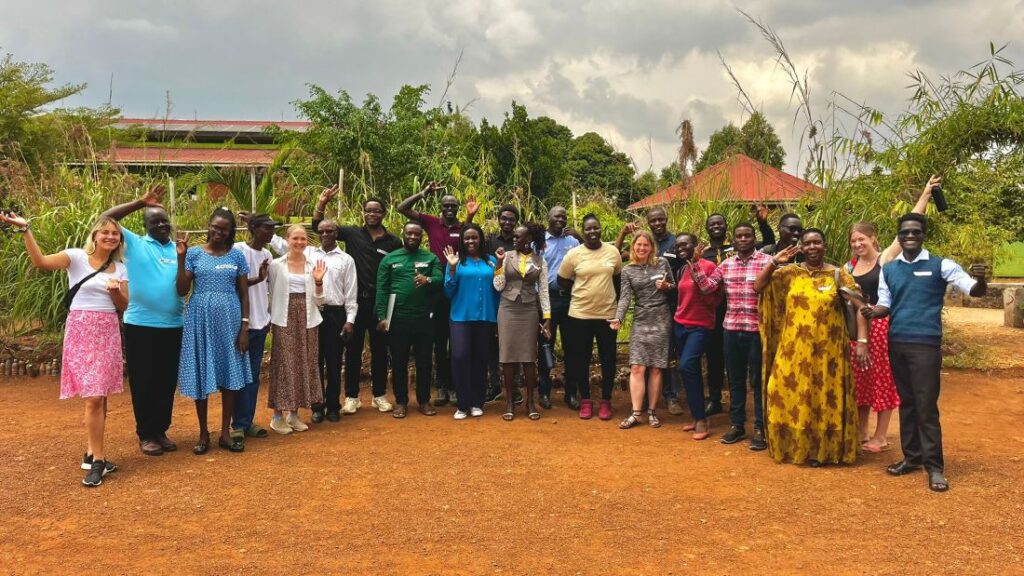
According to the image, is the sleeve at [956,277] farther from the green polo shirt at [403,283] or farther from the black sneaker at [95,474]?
the black sneaker at [95,474]

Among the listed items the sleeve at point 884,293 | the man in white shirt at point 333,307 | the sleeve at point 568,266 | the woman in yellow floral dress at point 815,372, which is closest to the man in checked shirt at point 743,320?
the woman in yellow floral dress at point 815,372

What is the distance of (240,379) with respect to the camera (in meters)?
4.96

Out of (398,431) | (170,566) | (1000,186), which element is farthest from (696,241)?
(1000,186)

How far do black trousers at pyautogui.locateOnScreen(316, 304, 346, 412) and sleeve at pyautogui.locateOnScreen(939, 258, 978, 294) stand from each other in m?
4.23

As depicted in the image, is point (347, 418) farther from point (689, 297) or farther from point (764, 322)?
point (764, 322)

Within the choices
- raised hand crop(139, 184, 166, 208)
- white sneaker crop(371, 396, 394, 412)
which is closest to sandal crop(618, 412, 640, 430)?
white sneaker crop(371, 396, 394, 412)

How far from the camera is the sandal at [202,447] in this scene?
16.1 feet

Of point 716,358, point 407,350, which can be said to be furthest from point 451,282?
point 716,358

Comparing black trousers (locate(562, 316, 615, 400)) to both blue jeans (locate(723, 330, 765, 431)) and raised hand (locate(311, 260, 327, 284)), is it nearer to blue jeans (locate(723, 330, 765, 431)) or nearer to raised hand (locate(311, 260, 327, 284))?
blue jeans (locate(723, 330, 765, 431))

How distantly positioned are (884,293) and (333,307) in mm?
3961

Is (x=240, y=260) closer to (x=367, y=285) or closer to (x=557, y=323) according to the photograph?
(x=367, y=285)

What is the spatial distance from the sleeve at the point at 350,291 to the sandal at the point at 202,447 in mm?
1379

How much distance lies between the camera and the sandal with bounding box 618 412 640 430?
5664 millimetres

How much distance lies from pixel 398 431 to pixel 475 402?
766 mm
